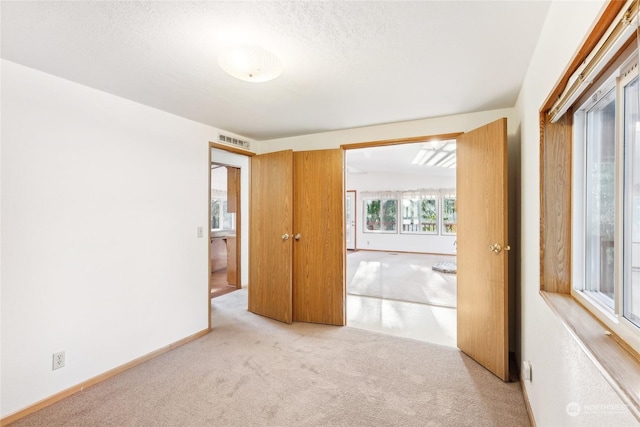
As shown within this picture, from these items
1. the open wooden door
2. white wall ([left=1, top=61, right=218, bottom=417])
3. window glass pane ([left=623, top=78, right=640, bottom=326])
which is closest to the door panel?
the open wooden door

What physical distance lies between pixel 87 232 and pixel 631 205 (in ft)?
10.3

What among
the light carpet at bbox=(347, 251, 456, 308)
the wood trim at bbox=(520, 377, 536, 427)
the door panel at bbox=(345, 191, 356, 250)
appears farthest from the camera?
the door panel at bbox=(345, 191, 356, 250)

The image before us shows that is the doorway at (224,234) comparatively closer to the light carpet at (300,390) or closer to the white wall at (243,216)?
the white wall at (243,216)

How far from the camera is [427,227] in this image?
8.69m

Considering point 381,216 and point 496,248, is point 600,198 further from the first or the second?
point 381,216

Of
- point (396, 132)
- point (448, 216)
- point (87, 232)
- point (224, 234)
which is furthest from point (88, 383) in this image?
point (448, 216)

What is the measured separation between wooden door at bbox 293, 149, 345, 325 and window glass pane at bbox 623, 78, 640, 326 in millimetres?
2466

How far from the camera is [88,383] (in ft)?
7.09

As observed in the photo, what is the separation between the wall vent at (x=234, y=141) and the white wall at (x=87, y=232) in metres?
0.37

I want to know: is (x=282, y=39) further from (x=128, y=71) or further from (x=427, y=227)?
(x=427, y=227)

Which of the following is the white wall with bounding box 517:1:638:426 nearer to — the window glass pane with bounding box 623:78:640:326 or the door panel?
the window glass pane with bounding box 623:78:640:326

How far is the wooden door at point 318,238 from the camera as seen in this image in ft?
10.8

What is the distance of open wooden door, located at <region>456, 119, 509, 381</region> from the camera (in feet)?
7.11

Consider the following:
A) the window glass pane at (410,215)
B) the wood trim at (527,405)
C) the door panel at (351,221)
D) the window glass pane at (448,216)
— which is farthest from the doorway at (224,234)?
the window glass pane at (448,216)
